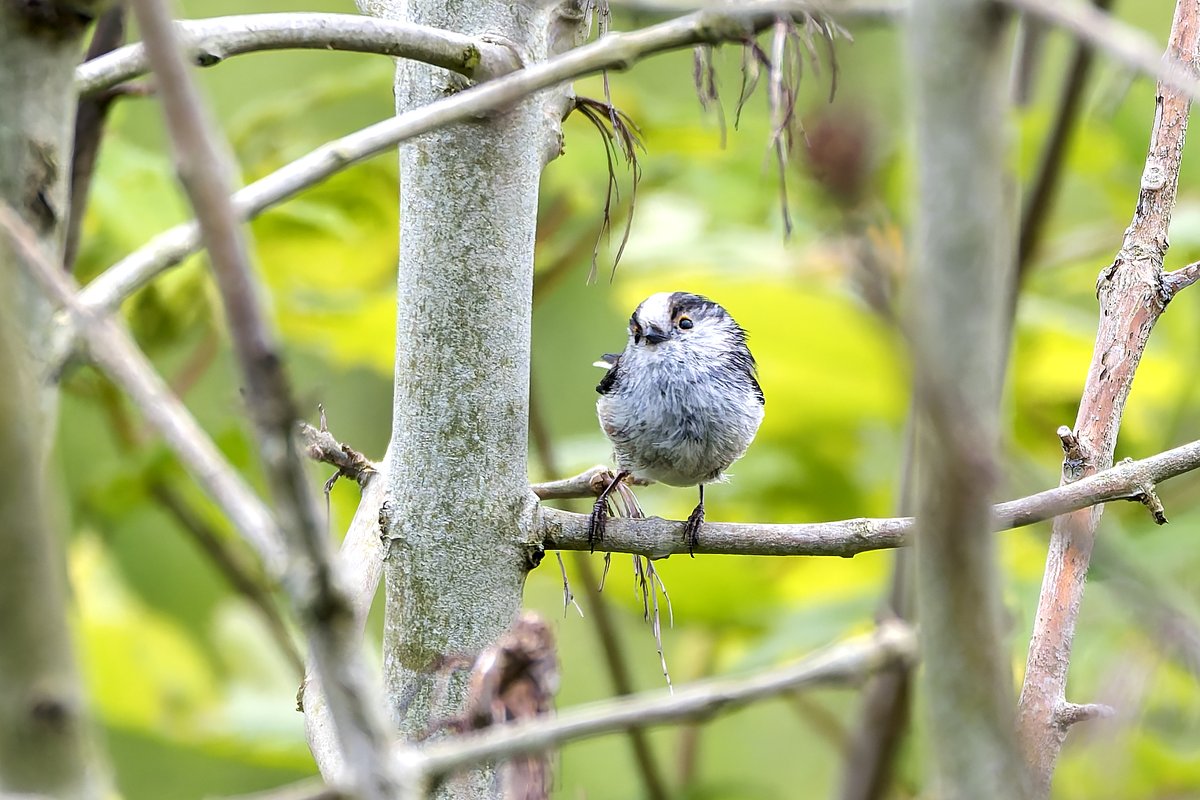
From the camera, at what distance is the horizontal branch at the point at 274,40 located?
37.2 inches

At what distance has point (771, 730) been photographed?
14.3 ft

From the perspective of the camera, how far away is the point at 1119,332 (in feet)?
4.44

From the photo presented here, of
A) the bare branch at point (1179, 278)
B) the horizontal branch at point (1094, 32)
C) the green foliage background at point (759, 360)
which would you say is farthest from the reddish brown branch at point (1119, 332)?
the horizontal branch at point (1094, 32)

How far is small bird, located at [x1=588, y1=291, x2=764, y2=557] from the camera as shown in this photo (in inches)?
88.4

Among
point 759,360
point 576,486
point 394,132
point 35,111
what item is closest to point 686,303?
point 759,360

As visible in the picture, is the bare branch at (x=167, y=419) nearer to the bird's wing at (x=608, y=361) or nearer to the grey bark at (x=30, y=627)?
the grey bark at (x=30, y=627)

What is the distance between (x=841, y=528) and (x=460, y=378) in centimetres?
42

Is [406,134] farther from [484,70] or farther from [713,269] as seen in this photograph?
[713,269]

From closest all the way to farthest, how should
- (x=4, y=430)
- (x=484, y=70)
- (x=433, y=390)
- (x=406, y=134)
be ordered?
1. (x=4, y=430)
2. (x=406, y=134)
3. (x=484, y=70)
4. (x=433, y=390)

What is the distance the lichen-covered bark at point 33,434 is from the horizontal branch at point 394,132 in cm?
11

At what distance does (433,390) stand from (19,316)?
0.68m

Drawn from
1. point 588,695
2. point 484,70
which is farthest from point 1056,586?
point 588,695

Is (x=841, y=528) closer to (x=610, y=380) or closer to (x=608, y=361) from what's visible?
(x=610, y=380)

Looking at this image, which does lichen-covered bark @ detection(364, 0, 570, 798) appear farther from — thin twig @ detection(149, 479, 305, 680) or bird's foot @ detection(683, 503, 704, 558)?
thin twig @ detection(149, 479, 305, 680)
